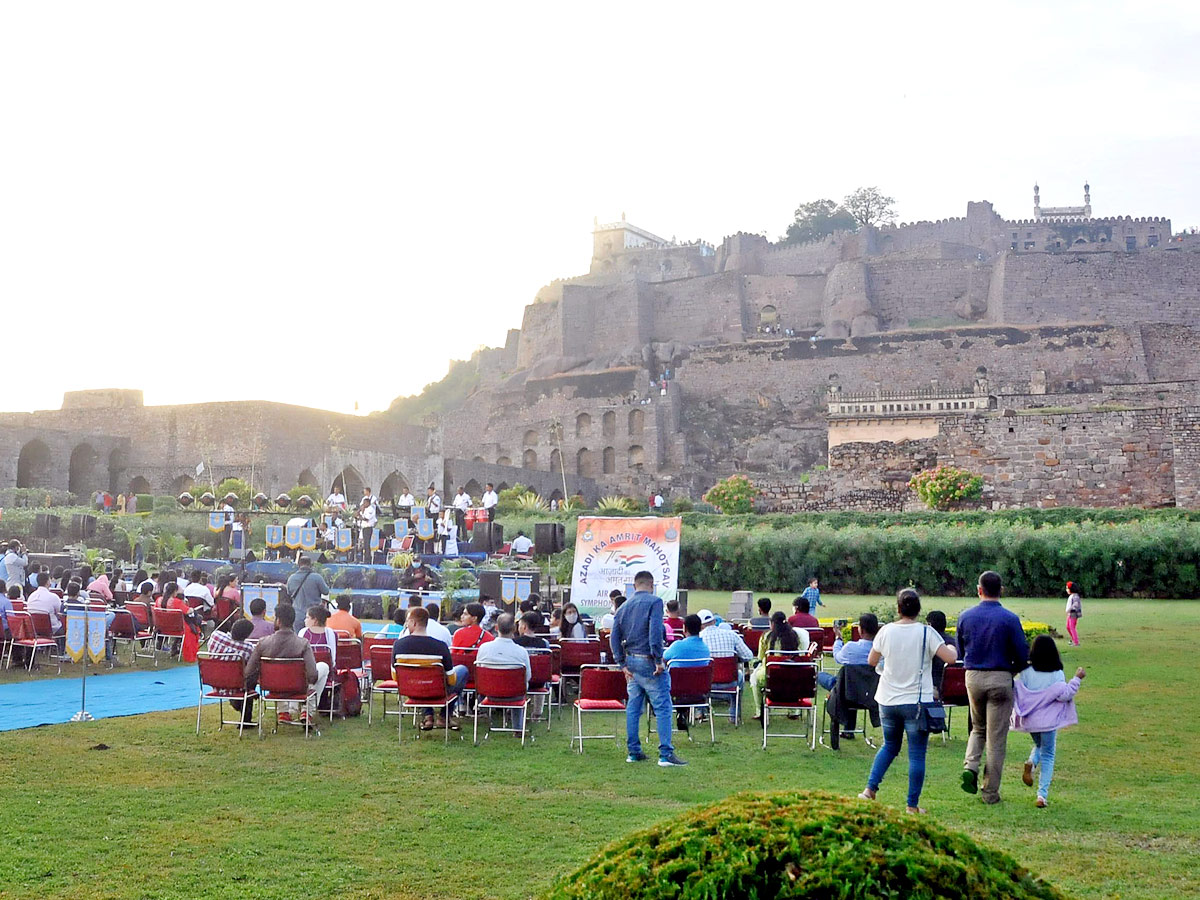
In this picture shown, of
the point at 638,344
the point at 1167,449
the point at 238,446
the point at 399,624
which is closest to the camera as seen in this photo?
the point at 399,624

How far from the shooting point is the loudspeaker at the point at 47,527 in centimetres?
2119

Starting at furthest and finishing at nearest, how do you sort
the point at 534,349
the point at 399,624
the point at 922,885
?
the point at 534,349 → the point at 399,624 → the point at 922,885

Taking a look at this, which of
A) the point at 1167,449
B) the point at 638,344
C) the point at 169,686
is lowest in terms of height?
the point at 169,686

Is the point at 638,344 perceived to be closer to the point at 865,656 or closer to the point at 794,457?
the point at 794,457

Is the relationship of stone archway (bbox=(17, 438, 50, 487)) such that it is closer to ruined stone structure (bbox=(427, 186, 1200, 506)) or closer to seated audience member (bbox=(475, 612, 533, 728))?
ruined stone structure (bbox=(427, 186, 1200, 506))

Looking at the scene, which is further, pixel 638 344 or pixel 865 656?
pixel 638 344

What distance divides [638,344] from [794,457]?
572 inches

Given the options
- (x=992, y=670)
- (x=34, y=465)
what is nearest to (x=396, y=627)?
(x=992, y=670)

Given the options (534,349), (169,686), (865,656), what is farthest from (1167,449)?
(534,349)

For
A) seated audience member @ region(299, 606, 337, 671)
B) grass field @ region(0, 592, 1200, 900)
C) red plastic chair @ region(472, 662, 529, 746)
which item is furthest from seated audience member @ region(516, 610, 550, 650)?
seated audience member @ region(299, 606, 337, 671)

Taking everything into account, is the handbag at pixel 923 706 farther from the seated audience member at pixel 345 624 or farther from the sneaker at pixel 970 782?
the seated audience member at pixel 345 624

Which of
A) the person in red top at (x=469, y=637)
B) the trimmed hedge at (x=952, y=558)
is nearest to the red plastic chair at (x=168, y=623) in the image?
the person in red top at (x=469, y=637)

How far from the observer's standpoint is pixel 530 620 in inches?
364

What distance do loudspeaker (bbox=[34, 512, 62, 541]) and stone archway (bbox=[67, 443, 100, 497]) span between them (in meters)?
13.9
